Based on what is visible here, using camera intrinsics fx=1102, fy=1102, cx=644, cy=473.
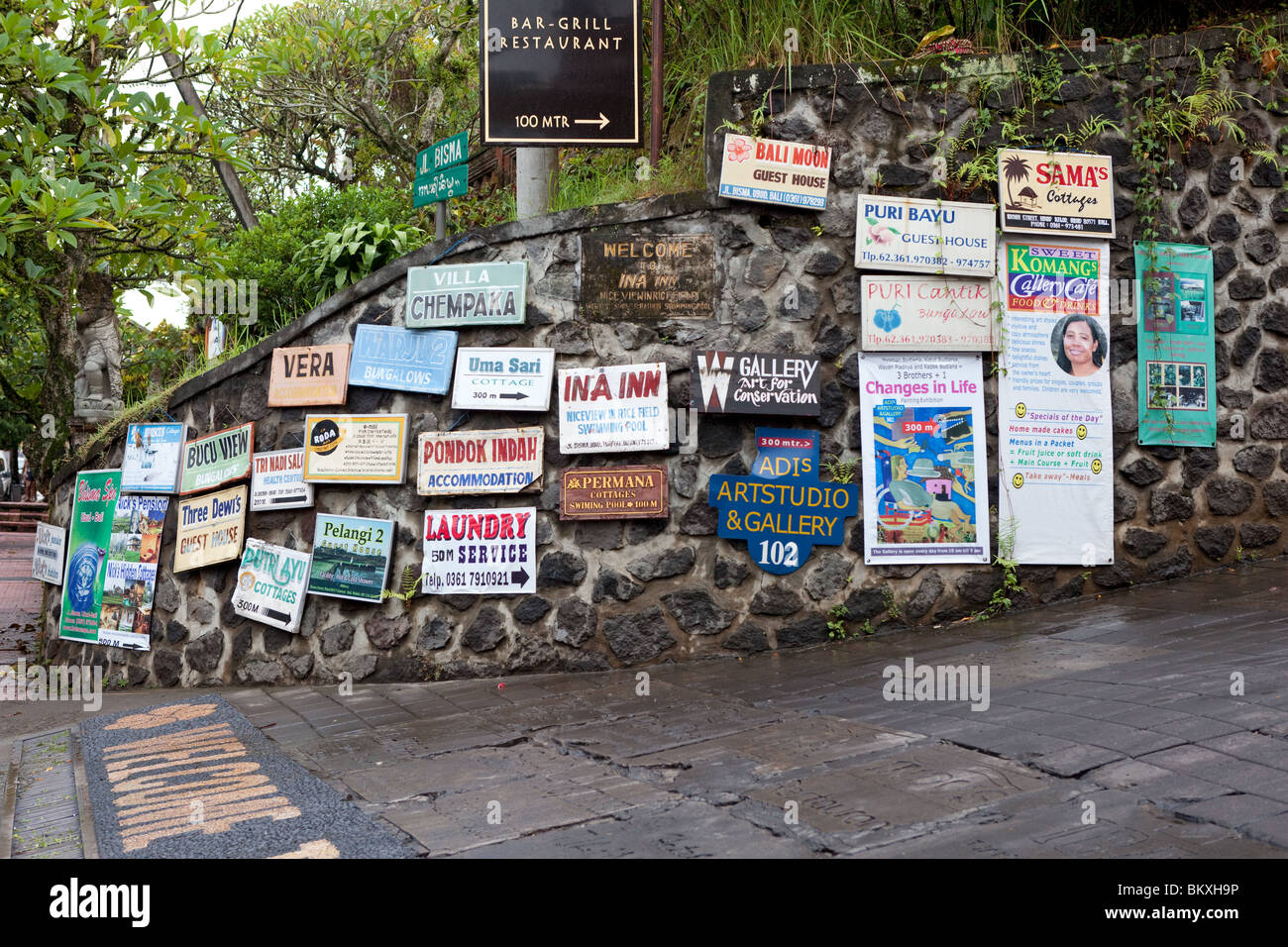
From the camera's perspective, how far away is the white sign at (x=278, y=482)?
7.29 m

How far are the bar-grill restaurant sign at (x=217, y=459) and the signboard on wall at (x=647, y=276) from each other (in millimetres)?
2584

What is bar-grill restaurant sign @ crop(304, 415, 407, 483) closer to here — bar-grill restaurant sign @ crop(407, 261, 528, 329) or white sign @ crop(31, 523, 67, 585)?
bar-grill restaurant sign @ crop(407, 261, 528, 329)

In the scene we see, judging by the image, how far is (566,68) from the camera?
24.7ft

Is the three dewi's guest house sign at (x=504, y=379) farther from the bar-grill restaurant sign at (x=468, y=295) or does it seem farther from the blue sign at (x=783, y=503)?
the blue sign at (x=783, y=503)

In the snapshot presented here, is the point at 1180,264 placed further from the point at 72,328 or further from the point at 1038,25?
the point at 72,328

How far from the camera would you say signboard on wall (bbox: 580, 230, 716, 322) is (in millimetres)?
6875

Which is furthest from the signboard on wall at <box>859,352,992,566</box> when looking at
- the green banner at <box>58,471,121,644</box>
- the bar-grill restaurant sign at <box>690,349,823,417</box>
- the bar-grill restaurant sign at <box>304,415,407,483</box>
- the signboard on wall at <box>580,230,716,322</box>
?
the green banner at <box>58,471,121,644</box>

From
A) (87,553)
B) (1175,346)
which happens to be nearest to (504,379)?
(87,553)

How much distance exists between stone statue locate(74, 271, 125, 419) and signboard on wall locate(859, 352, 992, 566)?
8464 mm

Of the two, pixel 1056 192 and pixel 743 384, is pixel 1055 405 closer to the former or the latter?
pixel 1056 192

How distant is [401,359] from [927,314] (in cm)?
338

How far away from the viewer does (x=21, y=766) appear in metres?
5.67

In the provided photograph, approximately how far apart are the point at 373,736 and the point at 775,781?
226 cm
